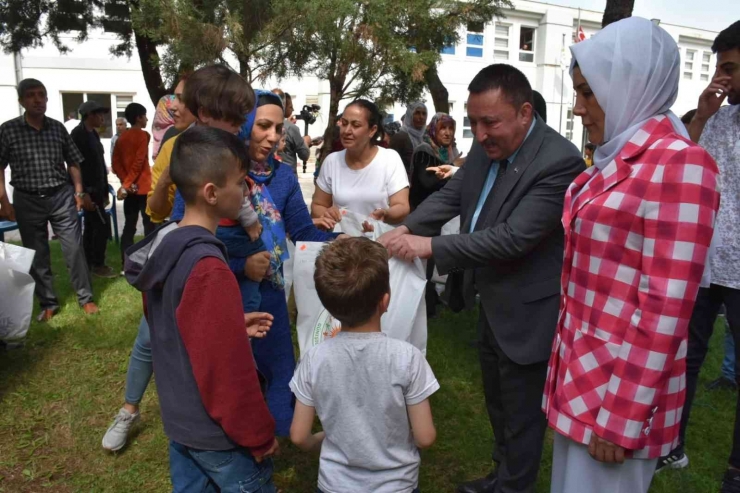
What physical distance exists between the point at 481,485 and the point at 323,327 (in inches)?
41.7

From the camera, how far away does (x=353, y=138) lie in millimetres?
3918

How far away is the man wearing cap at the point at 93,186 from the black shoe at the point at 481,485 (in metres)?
5.09

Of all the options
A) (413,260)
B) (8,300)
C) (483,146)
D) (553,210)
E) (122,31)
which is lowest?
(8,300)

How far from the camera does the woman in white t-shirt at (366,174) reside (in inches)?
154

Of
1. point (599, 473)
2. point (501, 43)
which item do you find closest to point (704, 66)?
point (501, 43)

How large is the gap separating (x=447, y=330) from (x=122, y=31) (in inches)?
180

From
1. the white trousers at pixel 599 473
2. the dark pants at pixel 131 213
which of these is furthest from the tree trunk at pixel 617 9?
the dark pants at pixel 131 213

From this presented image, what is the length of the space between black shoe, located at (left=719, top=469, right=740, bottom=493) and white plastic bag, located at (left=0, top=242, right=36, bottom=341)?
401 cm

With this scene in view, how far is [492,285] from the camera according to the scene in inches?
93.1

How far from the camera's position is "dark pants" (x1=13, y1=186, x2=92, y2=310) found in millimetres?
5098

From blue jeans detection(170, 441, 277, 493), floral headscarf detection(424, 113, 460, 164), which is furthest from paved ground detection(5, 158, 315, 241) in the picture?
blue jeans detection(170, 441, 277, 493)

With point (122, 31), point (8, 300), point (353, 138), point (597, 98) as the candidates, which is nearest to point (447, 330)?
point (353, 138)

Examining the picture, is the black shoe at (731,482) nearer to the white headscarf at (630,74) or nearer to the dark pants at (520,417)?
the dark pants at (520,417)

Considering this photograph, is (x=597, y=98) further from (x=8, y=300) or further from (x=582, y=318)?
(x=8, y=300)
